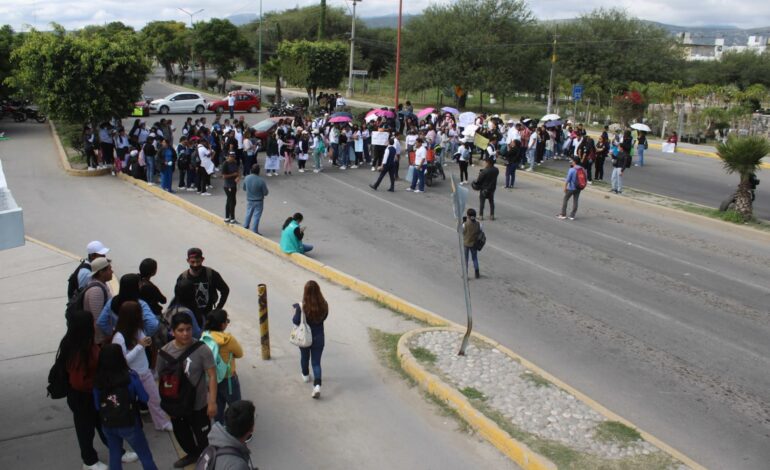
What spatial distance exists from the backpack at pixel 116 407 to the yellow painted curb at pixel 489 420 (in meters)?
3.38

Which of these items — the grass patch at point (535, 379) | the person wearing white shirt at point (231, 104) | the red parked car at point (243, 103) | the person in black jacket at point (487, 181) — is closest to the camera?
the grass patch at point (535, 379)

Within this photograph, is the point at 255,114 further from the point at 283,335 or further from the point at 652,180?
the point at 283,335

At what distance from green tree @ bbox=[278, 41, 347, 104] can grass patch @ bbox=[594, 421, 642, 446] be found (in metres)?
40.7

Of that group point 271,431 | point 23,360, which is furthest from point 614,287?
point 23,360

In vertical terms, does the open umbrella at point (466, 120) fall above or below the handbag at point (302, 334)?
above

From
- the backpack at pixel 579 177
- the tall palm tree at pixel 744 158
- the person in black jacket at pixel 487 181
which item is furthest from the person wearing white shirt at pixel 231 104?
the tall palm tree at pixel 744 158

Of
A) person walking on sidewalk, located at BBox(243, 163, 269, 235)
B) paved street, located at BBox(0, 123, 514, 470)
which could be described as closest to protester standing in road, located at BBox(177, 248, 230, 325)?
paved street, located at BBox(0, 123, 514, 470)

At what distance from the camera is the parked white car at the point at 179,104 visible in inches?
1634

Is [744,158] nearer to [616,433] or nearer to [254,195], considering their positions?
[254,195]

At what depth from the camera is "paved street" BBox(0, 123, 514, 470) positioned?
659 centimetres

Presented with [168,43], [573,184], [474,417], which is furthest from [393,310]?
[168,43]

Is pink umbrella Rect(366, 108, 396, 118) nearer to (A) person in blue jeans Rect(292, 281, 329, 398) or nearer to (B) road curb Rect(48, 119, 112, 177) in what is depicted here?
(B) road curb Rect(48, 119, 112, 177)

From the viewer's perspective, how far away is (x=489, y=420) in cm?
704

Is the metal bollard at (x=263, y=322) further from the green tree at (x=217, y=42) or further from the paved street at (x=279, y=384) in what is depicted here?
the green tree at (x=217, y=42)
